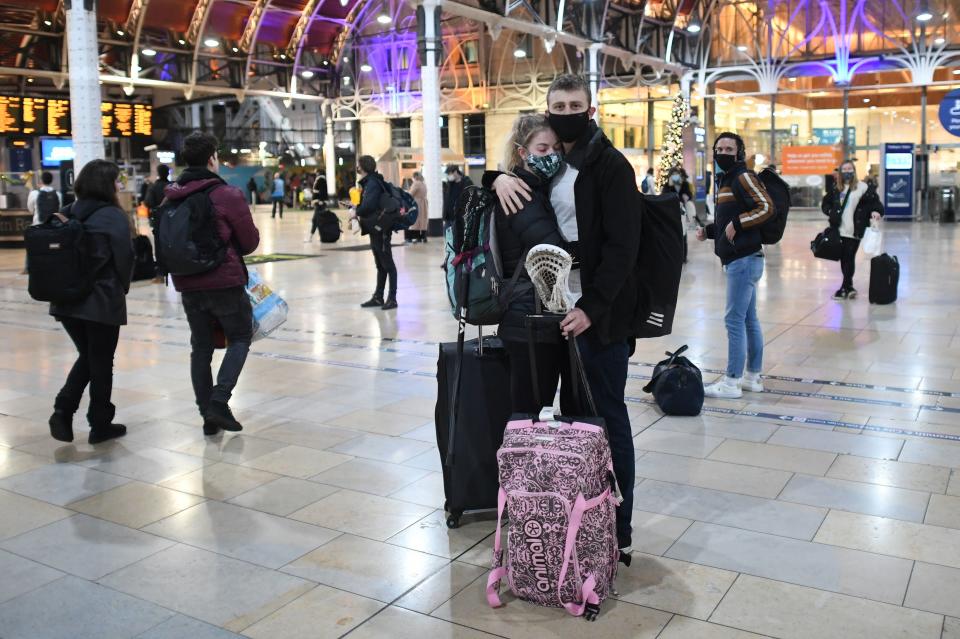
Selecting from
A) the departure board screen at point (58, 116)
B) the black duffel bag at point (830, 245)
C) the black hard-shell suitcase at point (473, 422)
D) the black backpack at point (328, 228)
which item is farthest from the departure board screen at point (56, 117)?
the black hard-shell suitcase at point (473, 422)

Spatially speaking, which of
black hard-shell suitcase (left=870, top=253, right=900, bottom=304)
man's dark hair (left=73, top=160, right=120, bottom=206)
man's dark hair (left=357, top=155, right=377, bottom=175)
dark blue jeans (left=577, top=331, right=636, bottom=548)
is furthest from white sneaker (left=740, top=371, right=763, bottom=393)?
man's dark hair (left=357, top=155, right=377, bottom=175)

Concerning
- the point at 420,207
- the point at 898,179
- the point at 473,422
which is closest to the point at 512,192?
the point at 473,422

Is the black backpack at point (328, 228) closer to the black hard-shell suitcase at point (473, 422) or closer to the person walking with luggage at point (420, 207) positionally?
the person walking with luggage at point (420, 207)

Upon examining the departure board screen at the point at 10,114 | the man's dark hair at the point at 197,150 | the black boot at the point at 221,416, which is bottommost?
the black boot at the point at 221,416

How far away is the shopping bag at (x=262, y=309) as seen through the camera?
5352mm

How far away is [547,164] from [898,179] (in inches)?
1012

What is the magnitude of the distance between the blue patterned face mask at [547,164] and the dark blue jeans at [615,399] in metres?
0.56

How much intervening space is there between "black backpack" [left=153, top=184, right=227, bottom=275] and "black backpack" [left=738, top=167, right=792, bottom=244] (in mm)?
3162

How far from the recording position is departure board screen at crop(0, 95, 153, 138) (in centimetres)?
2473

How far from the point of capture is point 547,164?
3.09 m

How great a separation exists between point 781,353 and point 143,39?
22883mm

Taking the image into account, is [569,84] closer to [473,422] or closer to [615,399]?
[615,399]

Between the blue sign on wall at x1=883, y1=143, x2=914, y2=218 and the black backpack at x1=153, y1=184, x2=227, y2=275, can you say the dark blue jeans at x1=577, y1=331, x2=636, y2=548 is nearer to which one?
the black backpack at x1=153, y1=184, x2=227, y2=275

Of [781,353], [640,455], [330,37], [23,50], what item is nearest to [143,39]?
[23,50]
